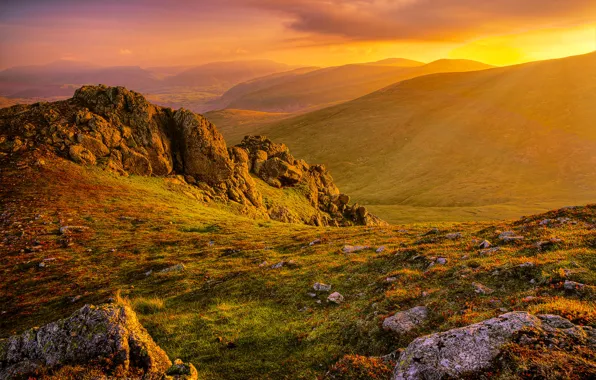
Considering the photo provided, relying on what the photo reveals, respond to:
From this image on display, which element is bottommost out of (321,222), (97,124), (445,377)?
(321,222)

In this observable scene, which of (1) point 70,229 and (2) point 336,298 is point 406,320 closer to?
(2) point 336,298

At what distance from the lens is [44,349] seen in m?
9.58

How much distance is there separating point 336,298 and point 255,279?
5.91m

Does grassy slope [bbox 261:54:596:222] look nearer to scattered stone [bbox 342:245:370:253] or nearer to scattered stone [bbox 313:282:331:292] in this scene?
scattered stone [bbox 342:245:370:253]

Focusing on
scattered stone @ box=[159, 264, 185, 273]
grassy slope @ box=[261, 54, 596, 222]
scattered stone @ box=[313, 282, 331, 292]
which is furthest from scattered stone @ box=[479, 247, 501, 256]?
grassy slope @ box=[261, 54, 596, 222]

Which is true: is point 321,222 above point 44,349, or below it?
below

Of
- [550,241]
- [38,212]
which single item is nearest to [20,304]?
[38,212]

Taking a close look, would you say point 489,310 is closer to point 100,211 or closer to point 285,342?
point 285,342

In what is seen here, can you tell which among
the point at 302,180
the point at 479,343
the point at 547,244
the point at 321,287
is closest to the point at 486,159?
the point at 302,180

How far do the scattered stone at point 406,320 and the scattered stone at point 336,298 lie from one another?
3622 mm

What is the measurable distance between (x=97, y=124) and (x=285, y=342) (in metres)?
45.2

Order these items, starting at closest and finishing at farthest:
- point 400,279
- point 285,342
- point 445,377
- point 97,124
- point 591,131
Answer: point 445,377 < point 285,342 < point 400,279 < point 97,124 < point 591,131

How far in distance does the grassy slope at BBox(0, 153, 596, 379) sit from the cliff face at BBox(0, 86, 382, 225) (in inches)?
371

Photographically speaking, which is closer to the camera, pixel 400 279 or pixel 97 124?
pixel 400 279
